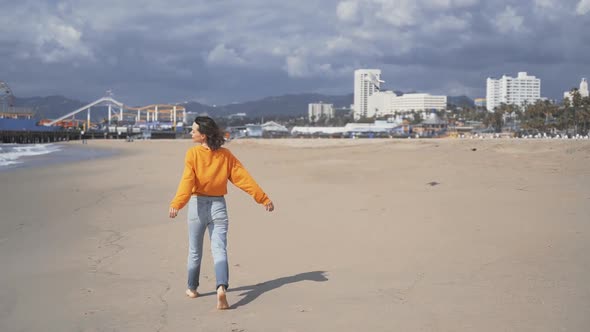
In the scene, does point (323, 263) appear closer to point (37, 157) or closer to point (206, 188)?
point (206, 188)

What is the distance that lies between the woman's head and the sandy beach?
3.94 feet

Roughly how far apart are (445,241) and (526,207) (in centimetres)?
264

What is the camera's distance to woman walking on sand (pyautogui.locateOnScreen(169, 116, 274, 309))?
13.4ft

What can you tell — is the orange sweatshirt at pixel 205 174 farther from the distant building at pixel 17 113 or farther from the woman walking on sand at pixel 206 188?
the distant building at pixel 17 113

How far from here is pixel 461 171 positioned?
43.8 ft

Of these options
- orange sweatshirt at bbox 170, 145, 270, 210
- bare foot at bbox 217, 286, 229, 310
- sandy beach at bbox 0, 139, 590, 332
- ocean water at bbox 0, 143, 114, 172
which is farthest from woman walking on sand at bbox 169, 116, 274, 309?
ocean water at bbox 0, 143, 114, 172

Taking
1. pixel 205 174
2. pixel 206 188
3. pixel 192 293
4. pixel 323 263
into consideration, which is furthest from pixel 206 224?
pixel 323 263

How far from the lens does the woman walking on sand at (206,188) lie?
4094 mm

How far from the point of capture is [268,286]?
14.7 ft

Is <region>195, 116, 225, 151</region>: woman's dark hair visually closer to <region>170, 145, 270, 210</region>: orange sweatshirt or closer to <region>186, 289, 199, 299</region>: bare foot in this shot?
<region>170, 145, 270, 210</region>: orange sweatshirt

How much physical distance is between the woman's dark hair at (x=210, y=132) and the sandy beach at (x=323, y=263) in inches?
46.8

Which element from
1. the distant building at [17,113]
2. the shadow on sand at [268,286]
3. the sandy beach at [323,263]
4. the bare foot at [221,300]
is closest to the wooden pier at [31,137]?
the distant building at [17,113]

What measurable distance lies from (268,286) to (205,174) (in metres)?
1.10

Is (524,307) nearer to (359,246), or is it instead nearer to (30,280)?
(359,246)
